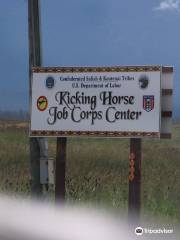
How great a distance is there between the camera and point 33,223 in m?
9.96

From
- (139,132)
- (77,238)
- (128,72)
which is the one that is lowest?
(77,238)

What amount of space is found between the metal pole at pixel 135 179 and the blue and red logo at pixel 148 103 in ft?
1.56

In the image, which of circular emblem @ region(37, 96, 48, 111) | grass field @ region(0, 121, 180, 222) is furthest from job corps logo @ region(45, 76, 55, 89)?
grass field @ region(0, 121, 180, 222)

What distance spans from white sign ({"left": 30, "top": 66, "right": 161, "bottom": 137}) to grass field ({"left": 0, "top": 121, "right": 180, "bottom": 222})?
1.62m

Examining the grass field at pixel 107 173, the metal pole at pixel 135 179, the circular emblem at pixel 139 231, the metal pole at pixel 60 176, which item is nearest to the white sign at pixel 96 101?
the metal pole at pixel 135 179

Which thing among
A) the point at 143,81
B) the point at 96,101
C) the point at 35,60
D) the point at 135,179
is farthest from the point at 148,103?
the point at 35,60

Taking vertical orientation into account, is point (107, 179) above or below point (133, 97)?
below

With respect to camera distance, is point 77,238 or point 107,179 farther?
point 107,179

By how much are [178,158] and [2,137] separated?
291 inches

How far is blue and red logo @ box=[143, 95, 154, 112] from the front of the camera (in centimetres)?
916

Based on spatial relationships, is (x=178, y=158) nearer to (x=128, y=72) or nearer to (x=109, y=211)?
(x=109, y=211)

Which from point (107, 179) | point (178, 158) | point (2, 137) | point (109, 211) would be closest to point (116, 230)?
point (109, 211)

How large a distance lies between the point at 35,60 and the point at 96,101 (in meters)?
1.35

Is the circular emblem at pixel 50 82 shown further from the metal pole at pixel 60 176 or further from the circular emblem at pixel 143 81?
the circular emblem at pixel 143 81
